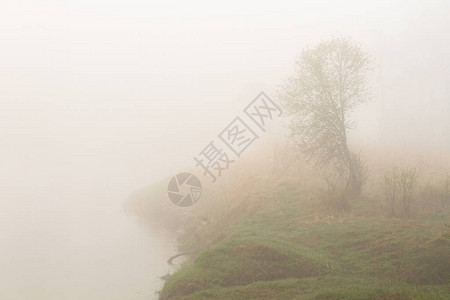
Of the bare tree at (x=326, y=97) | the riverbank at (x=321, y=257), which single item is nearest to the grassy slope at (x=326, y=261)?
the riverbank at (x=321, y=257)

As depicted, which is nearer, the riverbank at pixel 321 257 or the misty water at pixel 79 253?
the riverbank at pixel 321 257

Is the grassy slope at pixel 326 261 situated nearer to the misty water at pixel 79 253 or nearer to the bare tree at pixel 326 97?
the bare tree at pixel 326 97

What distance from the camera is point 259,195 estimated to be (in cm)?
2641

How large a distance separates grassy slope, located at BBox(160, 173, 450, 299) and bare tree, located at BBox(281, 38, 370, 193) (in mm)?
4410

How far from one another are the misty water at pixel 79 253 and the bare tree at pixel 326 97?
41.4ft

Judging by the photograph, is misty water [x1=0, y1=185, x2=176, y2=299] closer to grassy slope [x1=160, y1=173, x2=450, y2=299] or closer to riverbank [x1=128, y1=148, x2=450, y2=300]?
riverbank [x1=128, y1=148, x2=450, y2=300]

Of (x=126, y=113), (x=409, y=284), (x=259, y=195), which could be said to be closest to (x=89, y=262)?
(x=259, y=195)

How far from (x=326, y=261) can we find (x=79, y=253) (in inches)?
864

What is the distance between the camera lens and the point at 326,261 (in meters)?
14.3

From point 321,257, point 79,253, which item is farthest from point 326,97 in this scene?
point 79,253

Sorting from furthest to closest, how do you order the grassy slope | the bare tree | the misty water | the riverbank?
1. the bare tree
2. the misty water
3. the riverbank
4. the grassy slope

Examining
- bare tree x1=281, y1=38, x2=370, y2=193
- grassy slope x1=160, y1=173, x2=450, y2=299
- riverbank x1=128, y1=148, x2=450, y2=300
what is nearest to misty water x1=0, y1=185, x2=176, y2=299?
riverbank x1=128, y1=148, x2=450, y2=300

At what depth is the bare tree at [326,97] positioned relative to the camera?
2411 cm

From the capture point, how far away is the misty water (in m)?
21.1
